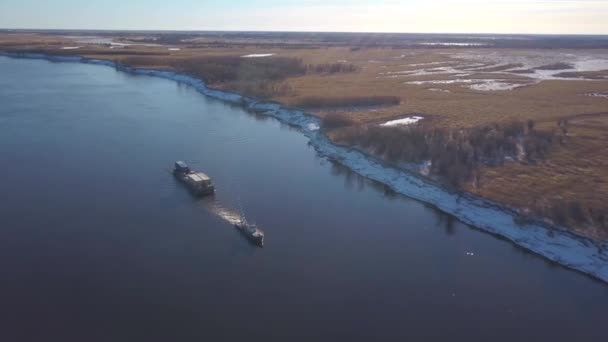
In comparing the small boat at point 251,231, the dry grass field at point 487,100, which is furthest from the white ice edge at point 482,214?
the small boat at point 251,231

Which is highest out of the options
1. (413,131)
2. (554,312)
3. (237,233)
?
(413,131)

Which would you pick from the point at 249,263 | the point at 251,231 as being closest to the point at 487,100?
the point at 251,231

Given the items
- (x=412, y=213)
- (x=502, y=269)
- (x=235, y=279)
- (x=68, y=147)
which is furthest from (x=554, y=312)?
(x=68, y=147)

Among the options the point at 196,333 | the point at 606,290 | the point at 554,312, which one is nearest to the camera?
the point at 196,333

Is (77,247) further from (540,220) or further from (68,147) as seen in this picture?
(540,220)

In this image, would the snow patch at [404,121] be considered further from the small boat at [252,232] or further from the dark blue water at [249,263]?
the small boat at [252,232]

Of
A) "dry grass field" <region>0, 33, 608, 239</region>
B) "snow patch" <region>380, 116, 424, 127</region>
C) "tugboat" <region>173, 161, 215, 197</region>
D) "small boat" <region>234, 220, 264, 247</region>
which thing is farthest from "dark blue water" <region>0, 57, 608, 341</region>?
"snow patch" <region>380, 116, 424, 127</region>

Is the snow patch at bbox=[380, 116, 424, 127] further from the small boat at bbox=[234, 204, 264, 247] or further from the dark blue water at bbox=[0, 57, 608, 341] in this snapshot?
the small boat at bbox=[234, 204, 264, 247]
